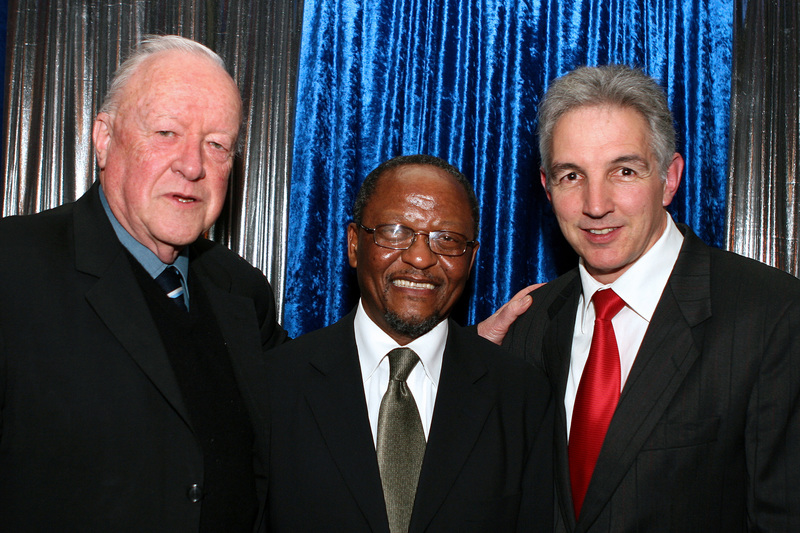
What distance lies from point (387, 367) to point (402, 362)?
0.05m

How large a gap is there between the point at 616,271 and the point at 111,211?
1.24 meters

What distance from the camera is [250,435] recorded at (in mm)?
1570

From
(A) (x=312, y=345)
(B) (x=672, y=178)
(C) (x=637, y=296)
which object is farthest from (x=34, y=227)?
(B) (x=672, y=178)

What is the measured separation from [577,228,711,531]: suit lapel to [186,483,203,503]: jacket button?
32.7 inches

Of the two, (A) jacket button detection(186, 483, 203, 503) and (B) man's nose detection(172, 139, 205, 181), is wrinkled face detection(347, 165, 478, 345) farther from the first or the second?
(A) jacket button detection(186, 483, 203, 503)

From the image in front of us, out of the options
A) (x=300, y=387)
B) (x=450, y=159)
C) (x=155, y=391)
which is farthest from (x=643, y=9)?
(x=155, y=391)

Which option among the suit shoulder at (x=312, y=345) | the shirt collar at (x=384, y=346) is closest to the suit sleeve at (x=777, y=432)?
the shirt collar at (x=384, y=346)

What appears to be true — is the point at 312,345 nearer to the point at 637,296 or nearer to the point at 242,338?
the point at 242,338

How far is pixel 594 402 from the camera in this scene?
155 centimetres

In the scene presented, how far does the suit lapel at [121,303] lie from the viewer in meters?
1.36

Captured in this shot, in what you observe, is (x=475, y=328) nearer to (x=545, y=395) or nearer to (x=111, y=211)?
(x=545, y=395)

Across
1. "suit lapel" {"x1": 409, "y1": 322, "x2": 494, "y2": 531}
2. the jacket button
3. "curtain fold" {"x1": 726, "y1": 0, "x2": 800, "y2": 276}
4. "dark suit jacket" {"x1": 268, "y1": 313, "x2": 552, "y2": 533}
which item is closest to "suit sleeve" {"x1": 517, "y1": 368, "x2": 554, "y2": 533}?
"dark suit jacket" {"x1": 268, "y1": 313, "x2": 552, "y2": 533}

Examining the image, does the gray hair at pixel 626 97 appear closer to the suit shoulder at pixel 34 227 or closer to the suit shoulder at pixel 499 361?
the suit shoulder at pixel 499 361

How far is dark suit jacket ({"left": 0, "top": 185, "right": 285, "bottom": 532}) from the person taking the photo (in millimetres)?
1261
